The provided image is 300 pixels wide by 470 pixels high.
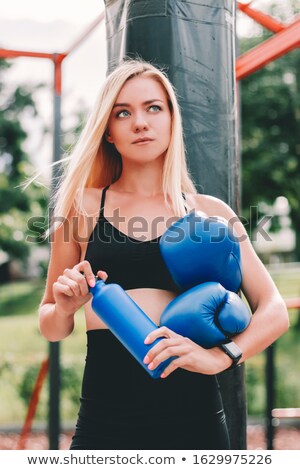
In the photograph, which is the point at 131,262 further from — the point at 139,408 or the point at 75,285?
the point at 139,408

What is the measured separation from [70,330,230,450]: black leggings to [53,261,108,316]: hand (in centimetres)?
10

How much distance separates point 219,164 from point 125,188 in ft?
1.06

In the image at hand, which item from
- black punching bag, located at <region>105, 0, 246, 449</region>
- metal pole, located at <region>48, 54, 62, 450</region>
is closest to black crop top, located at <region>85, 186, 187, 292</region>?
black punching bag, located at <region>105, 0, 246, 449</region>

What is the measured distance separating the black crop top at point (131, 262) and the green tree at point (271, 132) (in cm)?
726

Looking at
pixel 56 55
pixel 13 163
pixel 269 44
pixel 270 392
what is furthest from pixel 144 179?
pixel 13 163

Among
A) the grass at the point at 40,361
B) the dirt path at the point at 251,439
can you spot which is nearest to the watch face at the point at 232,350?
the dirt path at the point at 251,439

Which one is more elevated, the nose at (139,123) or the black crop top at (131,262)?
the nose at (139,123)

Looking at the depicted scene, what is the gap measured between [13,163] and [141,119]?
7914 mm

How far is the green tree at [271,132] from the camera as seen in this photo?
835cm

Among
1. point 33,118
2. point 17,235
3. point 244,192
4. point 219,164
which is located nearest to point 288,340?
point 244,192

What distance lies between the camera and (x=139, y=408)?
47.1 inches

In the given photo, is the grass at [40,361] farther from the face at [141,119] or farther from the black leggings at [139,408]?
the face at [141,119]

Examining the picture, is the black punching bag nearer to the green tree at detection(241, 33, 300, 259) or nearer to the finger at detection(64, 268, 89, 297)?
the finger at detection(64, 268, 89, 297)
